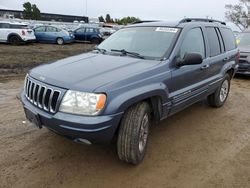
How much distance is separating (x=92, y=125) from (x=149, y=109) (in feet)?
3.20

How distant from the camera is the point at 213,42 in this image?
5207mm

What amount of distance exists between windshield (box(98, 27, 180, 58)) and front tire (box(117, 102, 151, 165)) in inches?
37.5

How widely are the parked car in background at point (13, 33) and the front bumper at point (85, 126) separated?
16.7 metres

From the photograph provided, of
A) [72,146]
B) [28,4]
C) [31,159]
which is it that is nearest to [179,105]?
[72,146]

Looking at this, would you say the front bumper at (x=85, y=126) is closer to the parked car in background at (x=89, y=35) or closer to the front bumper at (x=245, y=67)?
the front bumper at (x=245, y=67)

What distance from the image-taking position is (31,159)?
12.0 ft

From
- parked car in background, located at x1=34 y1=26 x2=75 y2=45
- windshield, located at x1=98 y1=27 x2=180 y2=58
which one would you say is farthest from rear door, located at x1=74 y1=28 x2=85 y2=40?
windshield, located at x1=98 y1=27 x2=180 y2=58

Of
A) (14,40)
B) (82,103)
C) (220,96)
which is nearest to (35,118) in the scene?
(82,103)

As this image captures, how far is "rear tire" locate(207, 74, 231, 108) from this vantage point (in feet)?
19.4

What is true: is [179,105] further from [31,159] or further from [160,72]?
[31,159]

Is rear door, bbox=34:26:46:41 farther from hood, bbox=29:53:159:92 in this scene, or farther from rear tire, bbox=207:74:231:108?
hood, bbox=29:53:159:92

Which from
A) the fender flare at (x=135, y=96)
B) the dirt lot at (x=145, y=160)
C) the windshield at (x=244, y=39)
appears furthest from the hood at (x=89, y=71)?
the windshield at (x=244, y=39)

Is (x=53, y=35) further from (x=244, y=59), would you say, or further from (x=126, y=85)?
(x=126, y=85)

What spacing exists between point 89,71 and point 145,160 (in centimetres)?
139
